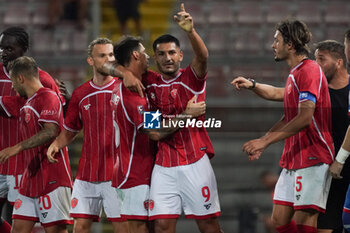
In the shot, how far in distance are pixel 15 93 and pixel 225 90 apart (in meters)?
3.97

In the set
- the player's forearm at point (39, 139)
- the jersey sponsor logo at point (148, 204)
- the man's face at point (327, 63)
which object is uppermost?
the man's face at point (327, 63)

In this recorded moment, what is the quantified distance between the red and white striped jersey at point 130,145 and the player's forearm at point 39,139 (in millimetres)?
511

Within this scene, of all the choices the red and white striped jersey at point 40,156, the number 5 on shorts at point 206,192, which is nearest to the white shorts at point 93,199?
the red and white striped jersey at point 40,156

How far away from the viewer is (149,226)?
5301 millimetres

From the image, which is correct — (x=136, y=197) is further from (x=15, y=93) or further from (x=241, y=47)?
(x=241, y=47)

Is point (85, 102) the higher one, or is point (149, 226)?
point (85, 102)

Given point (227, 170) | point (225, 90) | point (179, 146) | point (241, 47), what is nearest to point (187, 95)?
point (179, 146)

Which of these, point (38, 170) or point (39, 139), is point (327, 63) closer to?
point (39, 139)

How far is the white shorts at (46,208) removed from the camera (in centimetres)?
543

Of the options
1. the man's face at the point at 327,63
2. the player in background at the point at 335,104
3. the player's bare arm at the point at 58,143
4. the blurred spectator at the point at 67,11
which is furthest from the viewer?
the blurred spectator at the point at 67,11

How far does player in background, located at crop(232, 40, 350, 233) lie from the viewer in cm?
508

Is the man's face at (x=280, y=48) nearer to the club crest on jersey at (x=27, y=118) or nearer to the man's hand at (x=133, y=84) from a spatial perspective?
the man's hand at (x=133, y=84)

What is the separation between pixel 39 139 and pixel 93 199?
24.7 inches

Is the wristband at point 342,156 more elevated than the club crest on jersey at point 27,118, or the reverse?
the club crest on jersey at point 27,118
